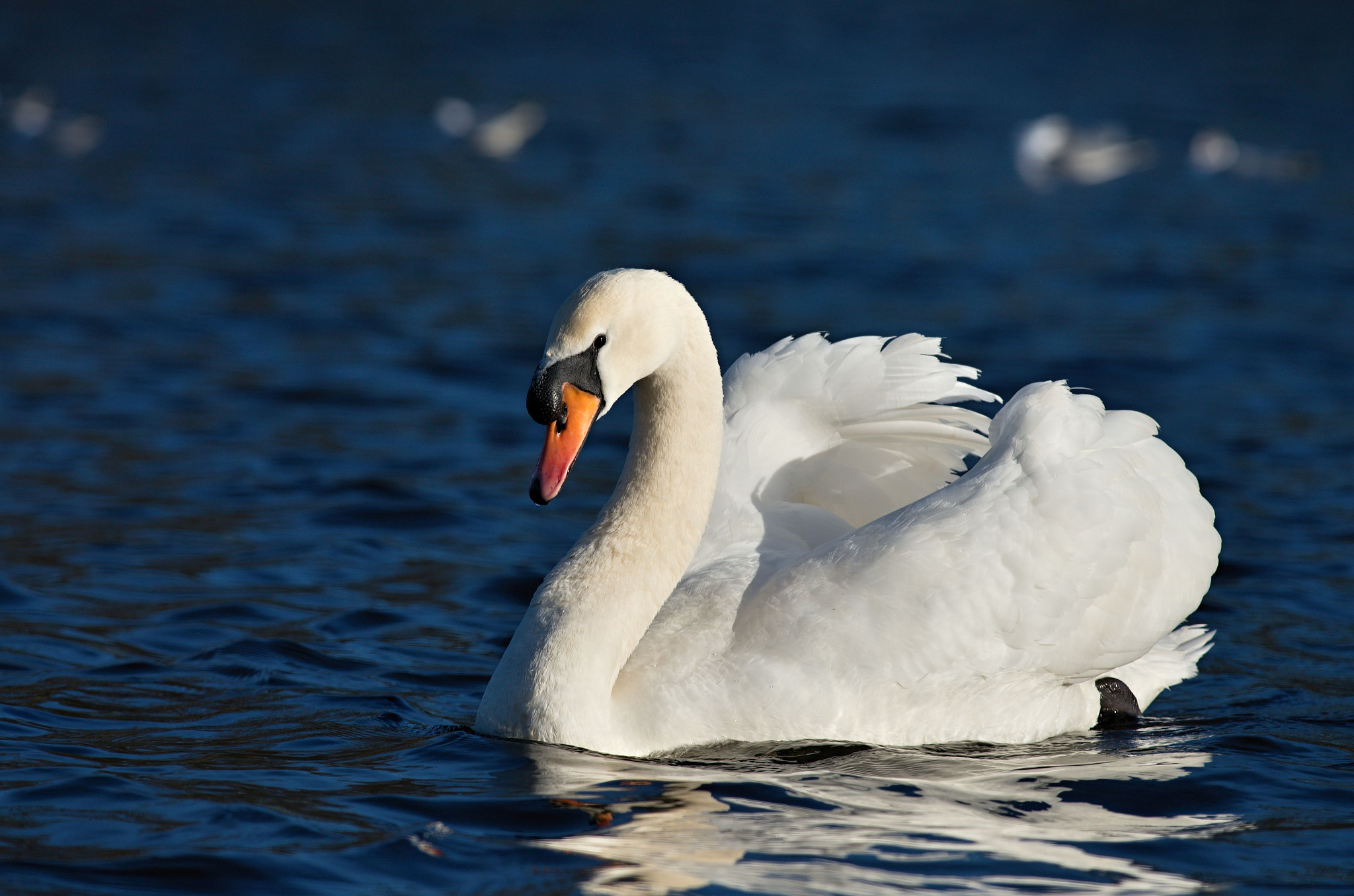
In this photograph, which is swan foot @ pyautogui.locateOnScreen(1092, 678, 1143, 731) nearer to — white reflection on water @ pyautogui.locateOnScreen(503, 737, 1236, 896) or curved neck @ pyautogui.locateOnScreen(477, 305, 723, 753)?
white reflection on water @ pyautogui.locateOnScreen(503, 737, 1236, 896)

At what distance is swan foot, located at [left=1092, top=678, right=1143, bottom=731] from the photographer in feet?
18.6

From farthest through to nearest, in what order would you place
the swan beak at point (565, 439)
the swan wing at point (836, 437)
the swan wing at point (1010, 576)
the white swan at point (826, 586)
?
the swan wing at point (836, 437), the swan wing at point (1010, 576), the white swan at point (826, 586), the swan beak at point (565, 439)

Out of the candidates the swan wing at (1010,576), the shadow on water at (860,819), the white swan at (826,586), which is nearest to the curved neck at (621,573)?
the white swan at (826,586)

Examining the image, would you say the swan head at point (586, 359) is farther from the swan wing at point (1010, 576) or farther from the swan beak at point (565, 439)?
the swan wing at point (1010, 576)

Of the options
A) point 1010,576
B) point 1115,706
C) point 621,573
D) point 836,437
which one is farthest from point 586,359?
point 1115,706

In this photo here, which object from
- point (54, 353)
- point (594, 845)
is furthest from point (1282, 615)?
point (54, 353)

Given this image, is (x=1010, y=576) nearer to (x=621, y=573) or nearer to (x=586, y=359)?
(x=621, y=573)

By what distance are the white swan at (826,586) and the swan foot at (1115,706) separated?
5 centimetres

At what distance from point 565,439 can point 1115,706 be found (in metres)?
2.12

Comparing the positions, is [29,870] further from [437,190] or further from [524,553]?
[437,190]

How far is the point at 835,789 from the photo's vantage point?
471 cm

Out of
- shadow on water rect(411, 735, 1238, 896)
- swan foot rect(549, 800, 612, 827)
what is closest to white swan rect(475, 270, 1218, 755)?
shadow on water rect(411, 735, 1238, 896)

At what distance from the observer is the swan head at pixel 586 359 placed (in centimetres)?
473

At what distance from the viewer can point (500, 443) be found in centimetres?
954
